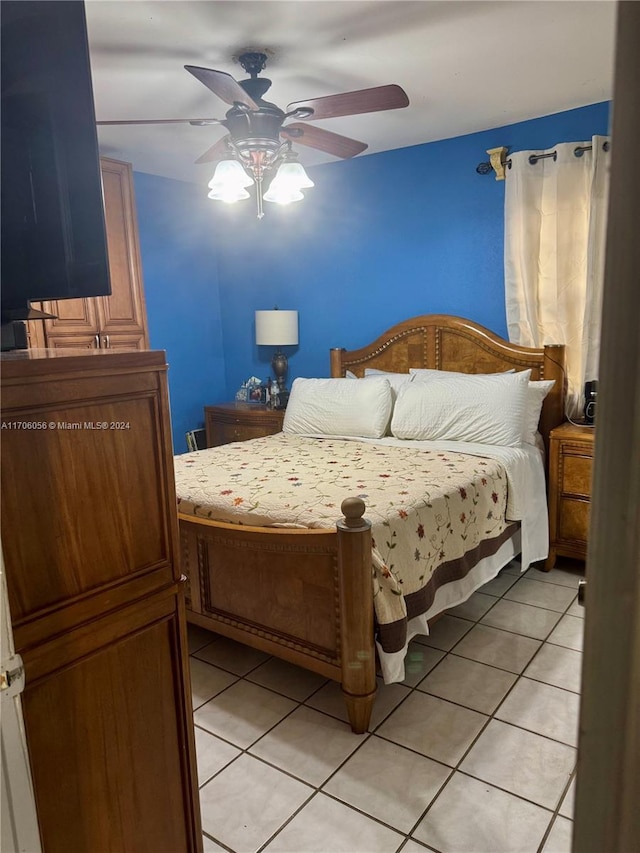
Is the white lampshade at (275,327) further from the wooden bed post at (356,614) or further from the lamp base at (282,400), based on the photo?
the wooden bed post at (356,614)

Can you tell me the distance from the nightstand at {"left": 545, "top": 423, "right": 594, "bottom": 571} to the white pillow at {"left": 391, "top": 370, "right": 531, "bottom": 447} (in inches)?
9.2

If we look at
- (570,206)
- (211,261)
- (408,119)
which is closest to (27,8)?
(408,119)

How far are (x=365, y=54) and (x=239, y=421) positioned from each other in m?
2.57

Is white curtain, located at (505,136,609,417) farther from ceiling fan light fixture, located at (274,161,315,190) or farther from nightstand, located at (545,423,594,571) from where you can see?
ceiling fan light fixture, located at (274,161,315,190)

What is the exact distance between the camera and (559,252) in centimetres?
319

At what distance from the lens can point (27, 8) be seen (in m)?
0.93

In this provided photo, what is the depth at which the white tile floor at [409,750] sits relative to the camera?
154cm

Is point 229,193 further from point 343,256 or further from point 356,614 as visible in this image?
point 356,614

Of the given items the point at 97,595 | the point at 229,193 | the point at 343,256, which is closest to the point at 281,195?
the point at 229,193

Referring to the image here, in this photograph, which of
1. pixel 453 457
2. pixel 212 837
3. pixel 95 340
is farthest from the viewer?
pixel 95 340

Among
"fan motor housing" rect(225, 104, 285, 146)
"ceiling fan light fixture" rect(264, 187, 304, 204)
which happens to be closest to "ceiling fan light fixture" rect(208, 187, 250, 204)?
"ceiling fan light fixture" rect(264, 187, 304, 204)

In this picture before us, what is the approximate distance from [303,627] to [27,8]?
180 centimetres

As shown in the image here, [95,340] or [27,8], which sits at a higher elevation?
[27,8]

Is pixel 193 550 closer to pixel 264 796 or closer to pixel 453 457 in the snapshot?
pixel 264 796
